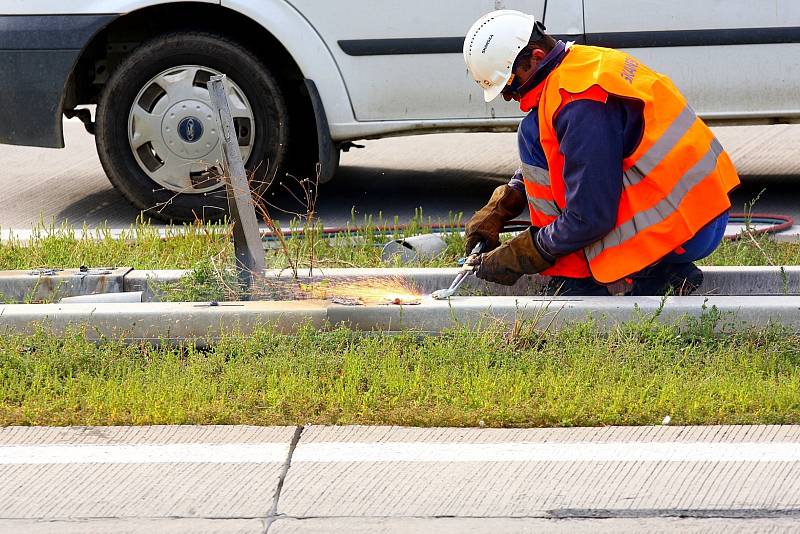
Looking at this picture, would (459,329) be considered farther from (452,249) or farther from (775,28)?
(775,28)

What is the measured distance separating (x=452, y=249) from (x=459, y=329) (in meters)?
1.34

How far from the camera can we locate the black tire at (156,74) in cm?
608

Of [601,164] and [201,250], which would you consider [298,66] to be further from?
[601,164]

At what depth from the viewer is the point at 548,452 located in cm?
351

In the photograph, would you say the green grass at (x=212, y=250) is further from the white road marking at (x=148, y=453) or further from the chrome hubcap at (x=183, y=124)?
the white road marking at (x=148, y=453)

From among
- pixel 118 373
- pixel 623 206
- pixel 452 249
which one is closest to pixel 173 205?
Result: pixel 452 249

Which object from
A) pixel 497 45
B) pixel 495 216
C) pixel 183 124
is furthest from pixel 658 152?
pixel 183 124

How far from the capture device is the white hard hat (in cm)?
431

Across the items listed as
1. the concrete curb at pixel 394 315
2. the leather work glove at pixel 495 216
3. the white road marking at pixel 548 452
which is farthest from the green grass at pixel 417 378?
the leather work glove at pixel 495 216

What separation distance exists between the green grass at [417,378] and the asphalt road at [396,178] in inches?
93.1

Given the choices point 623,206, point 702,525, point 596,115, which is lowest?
point 702,525

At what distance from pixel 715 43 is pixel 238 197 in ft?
8.68

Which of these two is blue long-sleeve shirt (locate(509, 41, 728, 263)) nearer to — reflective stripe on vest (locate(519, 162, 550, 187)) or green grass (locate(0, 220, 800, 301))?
reflective stripe on vest (locate(519, 162, 550, 187))

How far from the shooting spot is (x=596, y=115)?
4.15 metres
